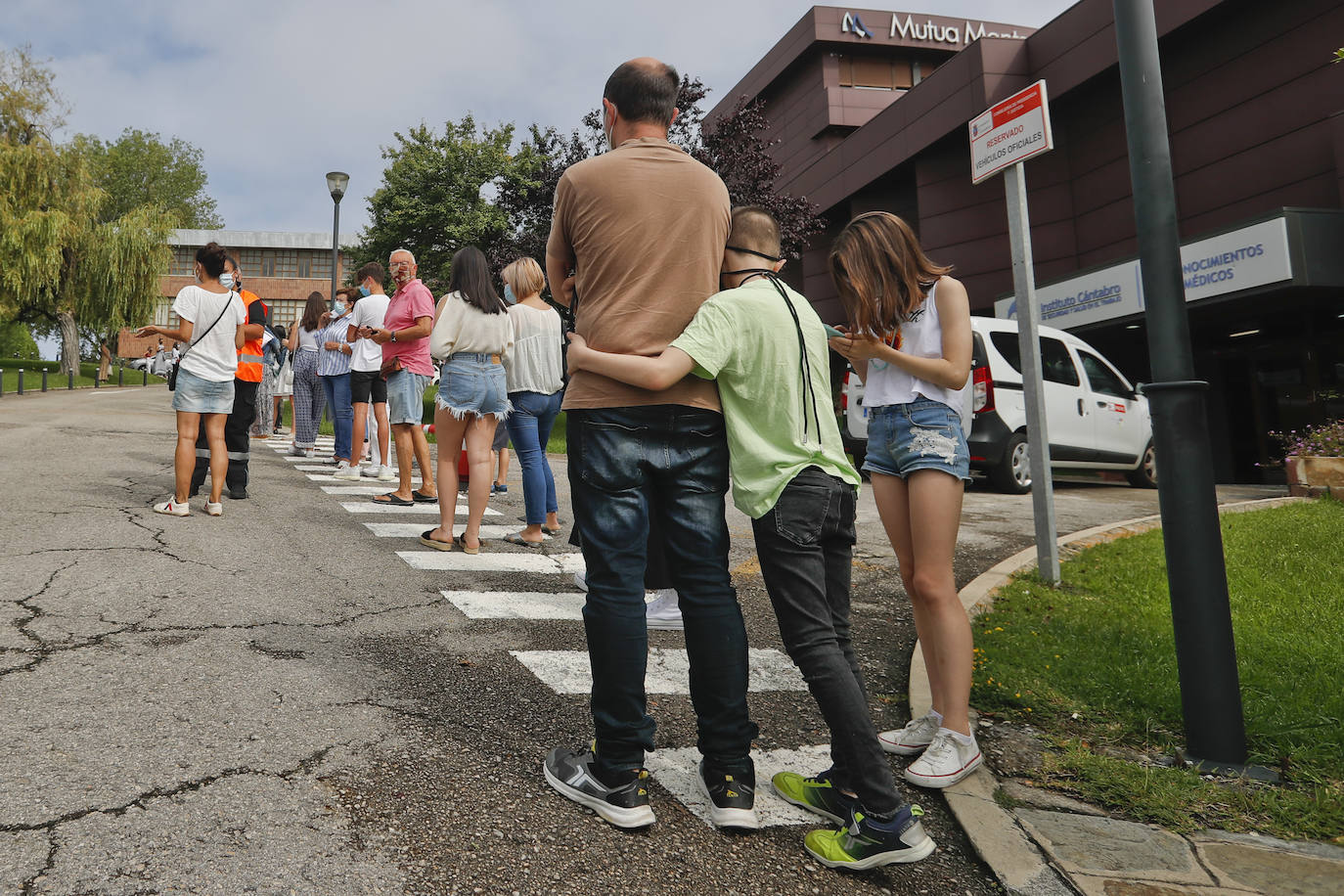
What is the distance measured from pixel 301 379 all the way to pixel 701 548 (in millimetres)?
9424

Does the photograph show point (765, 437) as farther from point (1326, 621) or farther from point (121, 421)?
point (121, 421)

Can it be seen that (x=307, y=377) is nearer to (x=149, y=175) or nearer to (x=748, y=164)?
(x=748, y=164)

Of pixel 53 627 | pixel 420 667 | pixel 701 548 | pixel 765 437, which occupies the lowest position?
pixel 420 667

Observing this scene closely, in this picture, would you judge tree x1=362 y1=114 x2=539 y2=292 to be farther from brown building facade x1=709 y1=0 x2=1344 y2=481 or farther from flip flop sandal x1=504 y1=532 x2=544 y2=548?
flip flop sandal x1=504 y1=532 x2=544 y2=548

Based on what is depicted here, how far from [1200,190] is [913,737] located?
62.3ft

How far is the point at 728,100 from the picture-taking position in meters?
42.2

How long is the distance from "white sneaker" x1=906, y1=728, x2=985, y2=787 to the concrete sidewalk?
0.04 m

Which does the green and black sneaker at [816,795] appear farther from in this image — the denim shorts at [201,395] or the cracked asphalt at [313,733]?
the denim shorts at [201,395]

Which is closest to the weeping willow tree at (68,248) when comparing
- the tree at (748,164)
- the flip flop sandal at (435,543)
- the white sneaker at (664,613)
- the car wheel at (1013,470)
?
the tree at (748,164)

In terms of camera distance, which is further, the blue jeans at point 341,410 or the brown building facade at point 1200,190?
the brown building facade at point 1200,190

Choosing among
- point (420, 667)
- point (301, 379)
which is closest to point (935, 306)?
point (420, 667)

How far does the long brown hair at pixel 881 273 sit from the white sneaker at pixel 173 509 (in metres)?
5.35

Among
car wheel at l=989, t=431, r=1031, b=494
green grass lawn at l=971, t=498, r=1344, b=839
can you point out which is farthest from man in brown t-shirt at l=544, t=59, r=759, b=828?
car wheel at l=989, t=431, r=1031, b=494

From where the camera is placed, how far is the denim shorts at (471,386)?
5.77 metres
